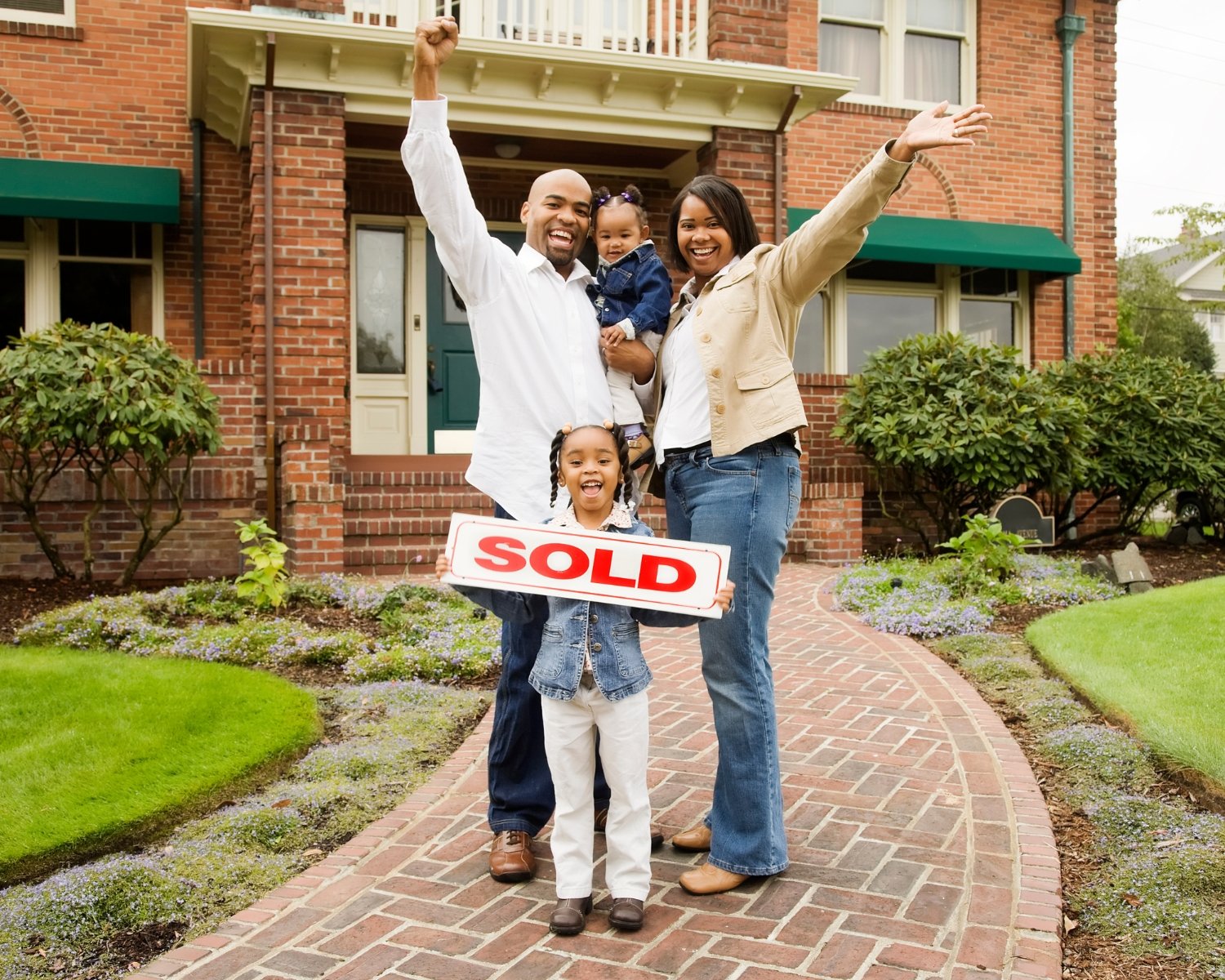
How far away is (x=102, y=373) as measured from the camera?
7.04 meters

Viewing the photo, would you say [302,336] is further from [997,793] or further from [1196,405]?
[1196,405]

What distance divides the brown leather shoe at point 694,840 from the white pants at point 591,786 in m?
0.45

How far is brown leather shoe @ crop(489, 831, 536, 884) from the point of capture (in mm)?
3045

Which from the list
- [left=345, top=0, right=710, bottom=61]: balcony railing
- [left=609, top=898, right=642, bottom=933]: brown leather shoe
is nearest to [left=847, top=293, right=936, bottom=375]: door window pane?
[left=345, top=0, right=710, bottom=61]: balcony railing

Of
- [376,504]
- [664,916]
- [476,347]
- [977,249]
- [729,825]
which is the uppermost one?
[977,249]

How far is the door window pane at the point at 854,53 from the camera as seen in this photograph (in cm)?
→ 1201

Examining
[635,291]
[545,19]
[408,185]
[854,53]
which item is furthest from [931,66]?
[635,291]

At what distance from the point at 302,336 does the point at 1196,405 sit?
819 cm

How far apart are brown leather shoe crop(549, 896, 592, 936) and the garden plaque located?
736 cm

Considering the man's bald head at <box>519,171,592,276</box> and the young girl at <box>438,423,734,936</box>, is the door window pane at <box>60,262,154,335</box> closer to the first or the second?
the man's bald head at <box>519,171,592,276</box>

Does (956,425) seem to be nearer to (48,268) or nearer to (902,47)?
(902,47)

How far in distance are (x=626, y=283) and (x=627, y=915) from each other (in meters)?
1.71

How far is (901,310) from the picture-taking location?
40.9 ft

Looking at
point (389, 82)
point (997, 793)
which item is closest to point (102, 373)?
point (389, 82)
